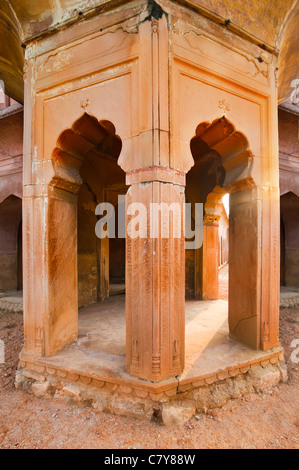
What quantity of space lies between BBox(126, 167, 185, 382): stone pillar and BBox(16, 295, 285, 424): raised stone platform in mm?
220

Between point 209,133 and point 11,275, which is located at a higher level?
point 209,133

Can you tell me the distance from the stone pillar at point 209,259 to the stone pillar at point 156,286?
3908mm

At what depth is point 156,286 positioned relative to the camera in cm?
260

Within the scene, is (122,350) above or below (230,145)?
below

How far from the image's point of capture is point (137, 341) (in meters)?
2.68

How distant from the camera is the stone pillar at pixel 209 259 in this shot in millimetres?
6516

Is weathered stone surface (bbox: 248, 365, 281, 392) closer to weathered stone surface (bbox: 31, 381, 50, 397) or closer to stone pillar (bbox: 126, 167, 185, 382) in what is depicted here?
stone pillar (bbox: 126, 167, 185, 382)

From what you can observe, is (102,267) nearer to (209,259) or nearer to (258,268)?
(209,259)

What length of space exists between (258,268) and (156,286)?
1624 mm

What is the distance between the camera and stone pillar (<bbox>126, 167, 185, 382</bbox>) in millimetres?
2586

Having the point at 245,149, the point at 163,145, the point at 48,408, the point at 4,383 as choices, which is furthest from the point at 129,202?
the point at 4,383

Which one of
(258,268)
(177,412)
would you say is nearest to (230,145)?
(258,268)

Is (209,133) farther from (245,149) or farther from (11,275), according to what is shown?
(11,275)

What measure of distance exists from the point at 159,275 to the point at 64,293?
164cm
